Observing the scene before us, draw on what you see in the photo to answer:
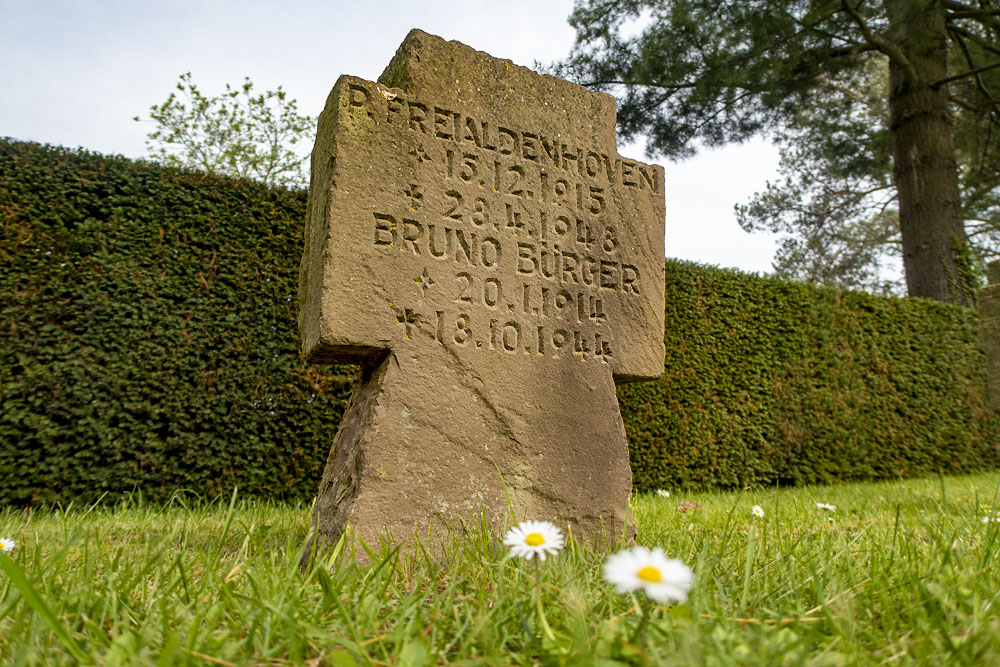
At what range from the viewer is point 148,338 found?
12.9ft

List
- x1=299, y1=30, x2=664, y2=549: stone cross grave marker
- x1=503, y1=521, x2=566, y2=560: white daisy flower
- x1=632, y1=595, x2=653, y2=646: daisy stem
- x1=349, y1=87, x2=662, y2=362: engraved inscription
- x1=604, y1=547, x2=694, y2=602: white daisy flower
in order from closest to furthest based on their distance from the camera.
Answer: x1=604, y1=547, x2=694, y2=602: white daisy flower < x1=632, y1=595, x2=653, y2=646: daisy stem < x1=503, y1=521, x2=566, y2=560: white daisy flower < x1=299, y1=30, x2=664, y2=549: stone cross grave marker < x1=349, y1=87, x2=662, y2=362: engraved inscription

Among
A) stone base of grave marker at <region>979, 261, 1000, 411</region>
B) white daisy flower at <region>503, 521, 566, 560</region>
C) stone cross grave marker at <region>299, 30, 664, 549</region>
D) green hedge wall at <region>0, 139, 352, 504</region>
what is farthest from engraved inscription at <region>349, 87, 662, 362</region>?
stone base of grave marker at <region>979, 261, 1000, 411</region>

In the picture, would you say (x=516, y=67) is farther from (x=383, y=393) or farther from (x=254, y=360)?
(x=254, y=360)

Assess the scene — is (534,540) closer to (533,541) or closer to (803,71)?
(533,541)

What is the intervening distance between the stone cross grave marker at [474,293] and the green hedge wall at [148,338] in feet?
6.44

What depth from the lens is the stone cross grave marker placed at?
2.12 metres

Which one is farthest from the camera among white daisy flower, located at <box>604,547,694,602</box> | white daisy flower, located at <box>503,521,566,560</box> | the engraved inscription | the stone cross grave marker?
the engraved inscription

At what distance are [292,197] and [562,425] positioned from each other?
118 inches

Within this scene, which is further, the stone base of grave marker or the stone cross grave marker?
the stone base of grave marker

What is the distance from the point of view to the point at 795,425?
20.3 ft

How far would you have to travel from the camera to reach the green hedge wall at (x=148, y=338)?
12.1ft

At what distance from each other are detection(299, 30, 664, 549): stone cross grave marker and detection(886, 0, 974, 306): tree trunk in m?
7.08

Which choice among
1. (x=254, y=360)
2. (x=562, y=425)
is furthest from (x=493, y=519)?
(x=254, y=360)

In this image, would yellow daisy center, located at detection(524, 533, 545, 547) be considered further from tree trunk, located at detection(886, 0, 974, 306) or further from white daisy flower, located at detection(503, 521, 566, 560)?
tree trunk, located at detection(886, 0, 974, 306)
